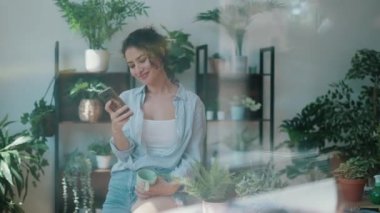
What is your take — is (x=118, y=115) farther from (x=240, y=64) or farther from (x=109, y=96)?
(x=240, y=64)

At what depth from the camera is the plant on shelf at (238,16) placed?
1534mm

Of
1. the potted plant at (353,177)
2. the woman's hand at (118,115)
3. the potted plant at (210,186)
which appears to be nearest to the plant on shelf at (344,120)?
the potted plant at (353,177)

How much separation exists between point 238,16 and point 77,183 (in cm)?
62

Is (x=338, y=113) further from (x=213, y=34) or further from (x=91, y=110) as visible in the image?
(x=91, y=110)

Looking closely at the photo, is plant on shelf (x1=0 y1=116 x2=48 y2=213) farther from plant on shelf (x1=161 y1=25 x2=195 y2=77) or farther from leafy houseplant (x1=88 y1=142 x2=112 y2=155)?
plant on shelf (x1=161 y1=25 x2=195 y2=77)

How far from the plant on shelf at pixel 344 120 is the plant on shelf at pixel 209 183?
0.22m

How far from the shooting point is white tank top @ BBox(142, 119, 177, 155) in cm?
149

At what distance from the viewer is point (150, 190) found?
4.92 feet

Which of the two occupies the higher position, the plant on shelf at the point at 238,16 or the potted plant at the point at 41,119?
the plant on shelf at the point at 238,16

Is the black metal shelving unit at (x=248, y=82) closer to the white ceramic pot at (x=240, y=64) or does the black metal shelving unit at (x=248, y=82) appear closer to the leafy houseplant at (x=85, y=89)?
the white ceramic pot at (x=240, y=64)

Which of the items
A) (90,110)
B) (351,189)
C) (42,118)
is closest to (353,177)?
(351,189)

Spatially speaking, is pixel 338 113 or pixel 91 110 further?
pixel 338 113

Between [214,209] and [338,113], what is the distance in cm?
45

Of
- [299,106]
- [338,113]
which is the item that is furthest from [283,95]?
[338,113]
